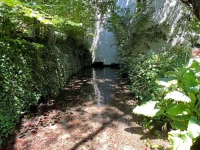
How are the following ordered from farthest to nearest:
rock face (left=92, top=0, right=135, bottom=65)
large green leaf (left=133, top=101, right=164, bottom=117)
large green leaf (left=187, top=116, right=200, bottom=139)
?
rock face (left=92, top=0, right=135, bottom=65), large green leaf (left=133, top=101, right=164, bottom=117), large green leaf (left=187, top=116, right=200, bottom=139)

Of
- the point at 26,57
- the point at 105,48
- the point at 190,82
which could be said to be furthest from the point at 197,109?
the point at 105,48

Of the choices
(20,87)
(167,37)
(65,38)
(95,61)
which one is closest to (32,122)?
(20,87)

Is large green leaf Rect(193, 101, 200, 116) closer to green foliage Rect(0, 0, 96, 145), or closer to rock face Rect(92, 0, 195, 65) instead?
green foliage Rect(0, 0, 96, 145)

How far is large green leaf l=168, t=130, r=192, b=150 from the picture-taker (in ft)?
7.05

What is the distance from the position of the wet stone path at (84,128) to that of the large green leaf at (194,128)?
2.23 ft

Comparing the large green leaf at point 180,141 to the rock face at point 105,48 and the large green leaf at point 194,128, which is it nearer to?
the large green leaf at point 194,128

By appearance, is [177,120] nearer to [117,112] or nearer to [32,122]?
[117,112]

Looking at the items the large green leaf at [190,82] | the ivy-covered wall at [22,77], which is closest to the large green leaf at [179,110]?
the large green leaf at [190,82]

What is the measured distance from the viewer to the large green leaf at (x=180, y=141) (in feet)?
7.05

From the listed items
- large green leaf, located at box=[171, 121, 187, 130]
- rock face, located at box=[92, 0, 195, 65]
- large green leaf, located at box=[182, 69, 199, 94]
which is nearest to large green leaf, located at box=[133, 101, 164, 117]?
large green leaf, located at box=[171, 121, 187, 130]

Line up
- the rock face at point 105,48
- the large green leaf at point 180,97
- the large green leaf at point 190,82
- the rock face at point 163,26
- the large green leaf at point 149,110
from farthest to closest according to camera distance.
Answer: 1. the rock face at point 105,48
2. the rock face at point 163,26
3. the large green leaf at point 149,110
4. the large green leaf at point 190,82
5. the large green leaf at point 180,97

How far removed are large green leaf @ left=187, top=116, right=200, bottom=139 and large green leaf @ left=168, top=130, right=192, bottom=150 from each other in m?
0.11

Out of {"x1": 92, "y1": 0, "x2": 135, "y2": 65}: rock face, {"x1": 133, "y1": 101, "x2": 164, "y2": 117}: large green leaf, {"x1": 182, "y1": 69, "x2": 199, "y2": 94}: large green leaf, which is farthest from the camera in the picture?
{"x1": 92, "y1": 0, "x2": 135, "y2": 65}: rock face

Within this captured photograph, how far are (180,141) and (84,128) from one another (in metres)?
1.71
